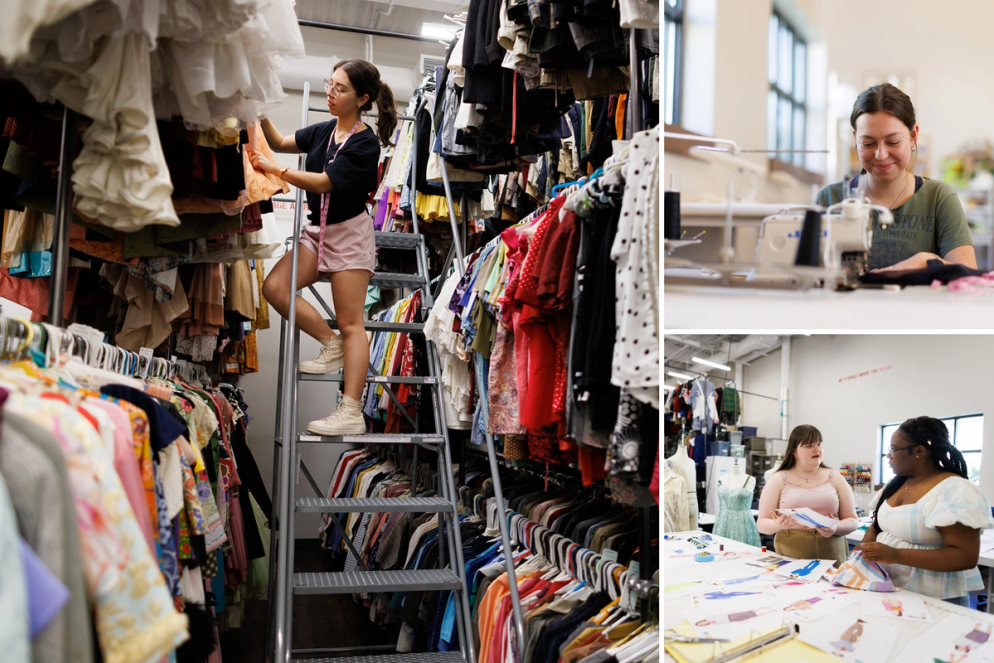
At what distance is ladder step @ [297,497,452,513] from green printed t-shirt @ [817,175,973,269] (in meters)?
1.71

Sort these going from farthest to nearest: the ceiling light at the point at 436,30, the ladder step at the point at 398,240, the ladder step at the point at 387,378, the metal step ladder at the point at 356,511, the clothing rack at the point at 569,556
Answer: the ceiling light at the point at 436,30 < the ladder step at the point at 398,240 < the ladder step at the point at 387,378 < the metal step ladder at the point at 356,511 < the clothing rack at the point at 569,556

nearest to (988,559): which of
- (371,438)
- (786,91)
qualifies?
(786,91)

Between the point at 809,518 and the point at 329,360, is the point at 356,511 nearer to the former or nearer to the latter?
the point at 329,360

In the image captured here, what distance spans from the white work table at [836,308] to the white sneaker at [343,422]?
A: 5.43ft

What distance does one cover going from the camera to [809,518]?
152cm

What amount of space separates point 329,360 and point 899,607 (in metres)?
2.21

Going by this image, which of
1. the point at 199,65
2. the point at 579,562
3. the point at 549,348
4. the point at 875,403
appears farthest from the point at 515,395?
the point at 199,65

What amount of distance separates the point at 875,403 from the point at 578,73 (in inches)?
55.0

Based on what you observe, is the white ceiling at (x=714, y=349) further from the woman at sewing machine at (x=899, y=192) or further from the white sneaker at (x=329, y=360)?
the white sneaker at (x=329, y=360)

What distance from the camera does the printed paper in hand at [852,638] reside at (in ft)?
4.72

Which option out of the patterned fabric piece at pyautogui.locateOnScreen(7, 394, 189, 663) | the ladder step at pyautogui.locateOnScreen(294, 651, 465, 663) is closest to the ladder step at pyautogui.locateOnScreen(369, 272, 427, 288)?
Answer: the ladder step at pyautogui.locateOnScreen(294, 651, 465, 663)

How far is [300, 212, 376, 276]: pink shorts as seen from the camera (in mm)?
2963

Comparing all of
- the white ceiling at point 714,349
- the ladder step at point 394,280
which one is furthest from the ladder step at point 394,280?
the white ceiling at point 714,349

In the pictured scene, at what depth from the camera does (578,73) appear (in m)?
2.38
